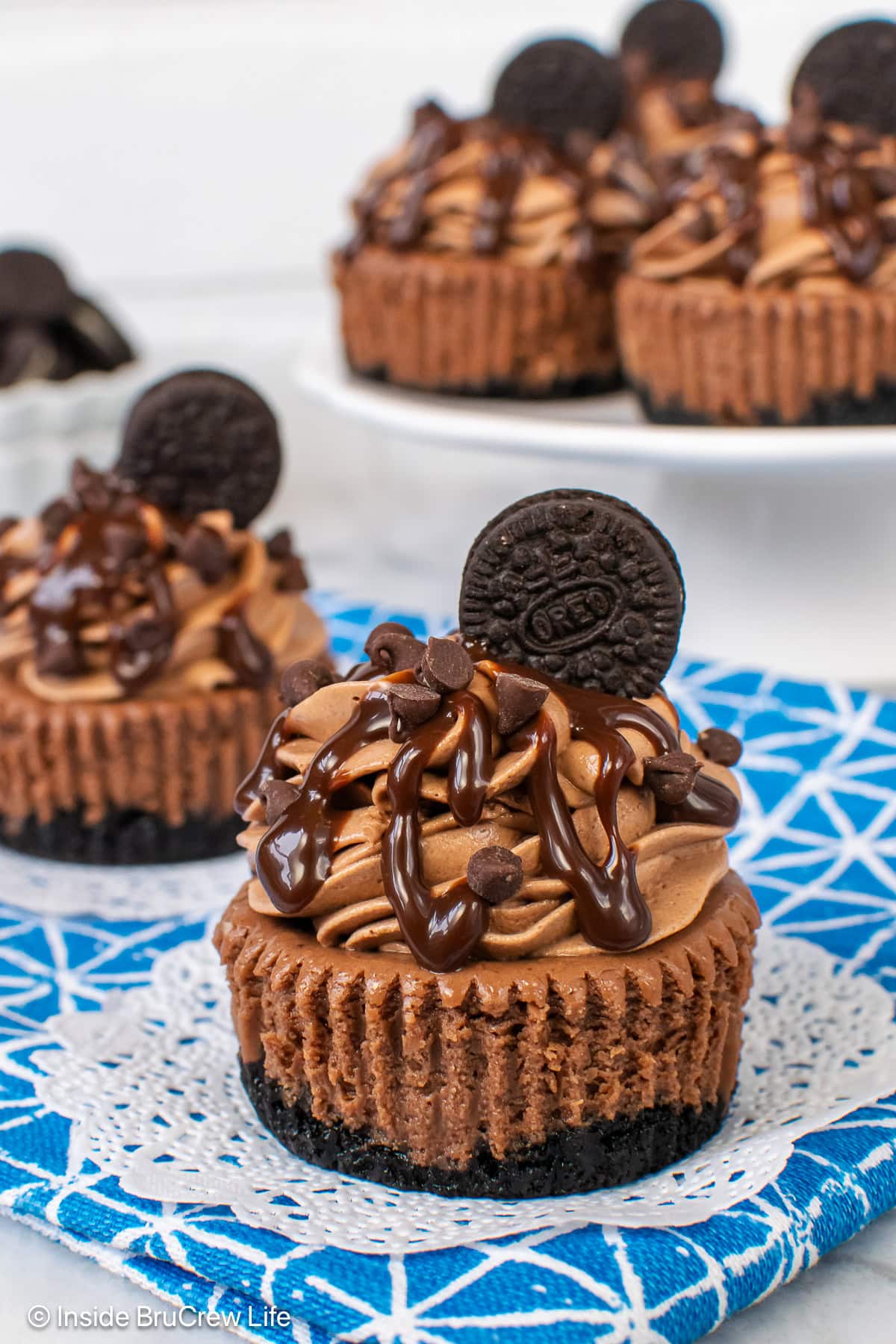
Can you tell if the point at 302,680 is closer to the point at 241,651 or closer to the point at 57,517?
the point at 241,651

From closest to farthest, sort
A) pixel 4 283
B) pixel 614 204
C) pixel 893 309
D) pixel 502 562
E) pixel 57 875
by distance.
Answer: pixel 502 562 → pixel 57 875 → pixel 893 309 → pixel 614 204 → pixel 4 283

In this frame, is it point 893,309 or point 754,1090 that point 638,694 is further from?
point 893,309

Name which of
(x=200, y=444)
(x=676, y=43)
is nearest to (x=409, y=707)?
(x=200, y=444)

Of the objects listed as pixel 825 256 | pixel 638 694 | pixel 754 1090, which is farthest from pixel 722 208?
pixel 754 1090

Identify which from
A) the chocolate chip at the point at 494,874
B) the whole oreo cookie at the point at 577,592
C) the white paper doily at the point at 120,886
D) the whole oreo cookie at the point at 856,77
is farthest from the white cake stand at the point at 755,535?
the chocolate chip at the point at 494,874

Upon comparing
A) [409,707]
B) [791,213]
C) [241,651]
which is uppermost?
[791,213]

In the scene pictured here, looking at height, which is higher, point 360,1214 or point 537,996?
point 537,996
